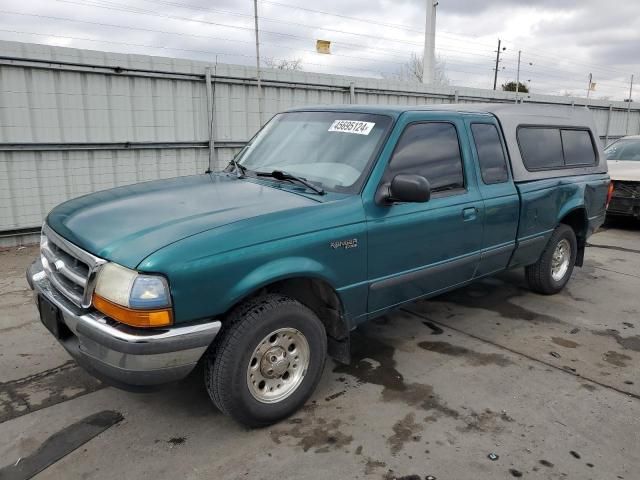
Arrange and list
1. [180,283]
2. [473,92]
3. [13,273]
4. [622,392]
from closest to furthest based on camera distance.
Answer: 1. [180,283]
2. [622,392]
3. [13,273]
4. [473,92]

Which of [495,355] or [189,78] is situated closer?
[495,355]

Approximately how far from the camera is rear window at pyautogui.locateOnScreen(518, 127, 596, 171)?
469 cm

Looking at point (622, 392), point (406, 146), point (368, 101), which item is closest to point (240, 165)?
point (406, 146)

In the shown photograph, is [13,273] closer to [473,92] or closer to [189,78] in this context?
[189,78]

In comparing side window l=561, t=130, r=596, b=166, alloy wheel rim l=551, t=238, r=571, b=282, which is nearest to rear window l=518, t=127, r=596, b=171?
side window l=561, t=130, r=596, b=166

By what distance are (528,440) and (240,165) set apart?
2.81 m

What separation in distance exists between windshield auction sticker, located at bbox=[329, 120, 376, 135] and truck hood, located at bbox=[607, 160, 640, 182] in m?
7.13

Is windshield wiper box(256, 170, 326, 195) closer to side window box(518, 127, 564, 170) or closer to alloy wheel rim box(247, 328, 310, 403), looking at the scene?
alloy wheel rim box(247, 328, 310, 403)

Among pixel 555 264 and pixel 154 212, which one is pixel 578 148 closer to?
pixel 555 264

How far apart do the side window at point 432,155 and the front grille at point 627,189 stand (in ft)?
21.1

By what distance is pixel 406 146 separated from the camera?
3.54m

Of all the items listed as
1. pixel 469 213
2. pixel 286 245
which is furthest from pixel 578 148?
pixel 286 245

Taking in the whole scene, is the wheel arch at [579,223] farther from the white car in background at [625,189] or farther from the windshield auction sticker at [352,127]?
the white car in background at [625,189]

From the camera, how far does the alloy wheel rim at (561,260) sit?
542 centimetres
